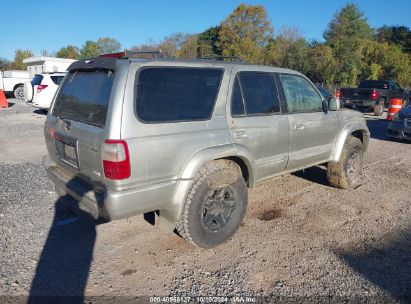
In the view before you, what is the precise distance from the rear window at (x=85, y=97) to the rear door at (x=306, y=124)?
89.5 inches

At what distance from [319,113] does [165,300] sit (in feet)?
10.7

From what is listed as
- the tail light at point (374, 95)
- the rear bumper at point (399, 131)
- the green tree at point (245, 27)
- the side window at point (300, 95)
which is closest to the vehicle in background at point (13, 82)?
the tail light at point (374, 95)

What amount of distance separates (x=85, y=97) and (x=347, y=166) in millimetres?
4103

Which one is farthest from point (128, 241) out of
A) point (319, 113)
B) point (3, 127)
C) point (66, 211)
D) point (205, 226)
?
point (3, 127)

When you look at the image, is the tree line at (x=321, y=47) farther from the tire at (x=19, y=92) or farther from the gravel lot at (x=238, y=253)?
the gravel lot at (x=238, y=253)

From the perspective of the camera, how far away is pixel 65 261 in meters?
3.21

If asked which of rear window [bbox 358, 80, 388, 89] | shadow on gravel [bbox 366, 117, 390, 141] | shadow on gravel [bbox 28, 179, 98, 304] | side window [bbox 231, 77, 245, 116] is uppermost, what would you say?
rear window [bbox 358, 80, 388, 89]

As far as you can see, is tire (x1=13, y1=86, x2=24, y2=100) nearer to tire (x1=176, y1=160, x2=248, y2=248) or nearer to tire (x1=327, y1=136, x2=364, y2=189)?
tire (x1=327, y1=136, x2=364, y2=189)

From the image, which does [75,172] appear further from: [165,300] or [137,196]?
[165,300]

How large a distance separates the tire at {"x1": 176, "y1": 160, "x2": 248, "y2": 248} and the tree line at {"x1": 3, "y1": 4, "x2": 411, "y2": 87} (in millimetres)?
31766

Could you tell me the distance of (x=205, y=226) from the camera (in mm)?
3400

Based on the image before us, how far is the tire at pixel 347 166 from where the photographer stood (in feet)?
16.8

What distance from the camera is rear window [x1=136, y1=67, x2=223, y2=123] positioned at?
287 centimetres

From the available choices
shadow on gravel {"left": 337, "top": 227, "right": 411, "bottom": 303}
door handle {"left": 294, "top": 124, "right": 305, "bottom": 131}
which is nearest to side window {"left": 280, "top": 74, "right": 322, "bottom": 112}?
door handle {"left": 294, "top": 124, "right": 305, "bottom": 131}
